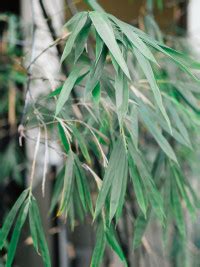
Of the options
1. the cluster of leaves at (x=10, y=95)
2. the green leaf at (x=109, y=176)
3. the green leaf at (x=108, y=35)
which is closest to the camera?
the green leaf at (x=108, y=35)

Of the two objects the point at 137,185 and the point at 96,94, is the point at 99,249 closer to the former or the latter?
the point at 137,185

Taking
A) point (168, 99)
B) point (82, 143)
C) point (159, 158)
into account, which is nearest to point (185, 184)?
point (159, 158)

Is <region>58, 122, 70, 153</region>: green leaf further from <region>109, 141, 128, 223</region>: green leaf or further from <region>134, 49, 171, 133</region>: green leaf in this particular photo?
<region>134, 49, 171, 133</region>: green leaf

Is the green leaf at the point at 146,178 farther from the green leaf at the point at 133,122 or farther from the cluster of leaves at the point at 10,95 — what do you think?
the cluster of leaves at the point at 10,95

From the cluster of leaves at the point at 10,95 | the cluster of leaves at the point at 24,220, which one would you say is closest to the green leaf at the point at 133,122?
the cluster of leaves at the point at 24,220

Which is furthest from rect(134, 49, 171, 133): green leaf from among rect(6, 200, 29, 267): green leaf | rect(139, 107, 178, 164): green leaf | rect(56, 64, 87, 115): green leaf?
rect(6, 200, 29, 267): green leaf

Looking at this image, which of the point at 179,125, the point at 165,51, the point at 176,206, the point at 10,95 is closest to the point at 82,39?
the point at 165,51
